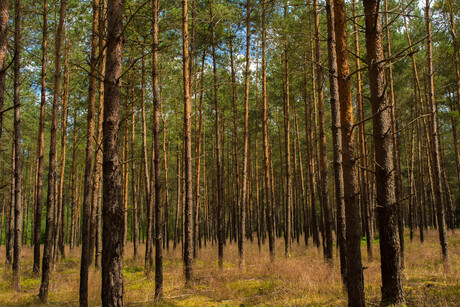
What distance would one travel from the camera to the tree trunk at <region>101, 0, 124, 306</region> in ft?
12.9

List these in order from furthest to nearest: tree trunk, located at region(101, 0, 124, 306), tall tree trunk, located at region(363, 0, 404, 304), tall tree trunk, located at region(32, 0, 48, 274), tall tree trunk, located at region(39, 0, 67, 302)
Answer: tall tree trunk, located at region(32, 0, 48, 274) < tall tree trunk, located at region(39, 0, 67, 302) < tall tree trunk, located at region(363, 0, 404, 304) < tree trunk, located at region(101, 0, 124, 306)

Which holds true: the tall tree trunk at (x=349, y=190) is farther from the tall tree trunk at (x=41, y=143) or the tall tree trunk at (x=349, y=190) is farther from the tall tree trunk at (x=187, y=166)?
the tall tree trunk at (x=41, y=143)

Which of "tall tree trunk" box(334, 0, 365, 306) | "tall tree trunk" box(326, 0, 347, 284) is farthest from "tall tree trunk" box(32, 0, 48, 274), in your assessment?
"tall tree trunk" box(334, 0, 365, 306)

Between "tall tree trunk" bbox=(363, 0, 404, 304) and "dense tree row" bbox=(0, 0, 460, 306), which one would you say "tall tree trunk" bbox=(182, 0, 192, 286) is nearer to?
"dense tree row" bbox=(0, 0, 460, 306)

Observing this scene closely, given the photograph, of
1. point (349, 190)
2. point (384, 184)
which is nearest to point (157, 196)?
point (349, 190)

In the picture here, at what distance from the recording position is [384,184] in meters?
5.64

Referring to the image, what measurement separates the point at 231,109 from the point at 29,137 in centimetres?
1609

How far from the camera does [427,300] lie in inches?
228

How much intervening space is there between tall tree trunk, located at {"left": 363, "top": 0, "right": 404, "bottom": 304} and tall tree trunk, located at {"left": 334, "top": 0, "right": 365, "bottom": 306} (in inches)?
21.6

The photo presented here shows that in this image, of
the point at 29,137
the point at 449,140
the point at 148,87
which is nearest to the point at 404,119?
the point at 449,140

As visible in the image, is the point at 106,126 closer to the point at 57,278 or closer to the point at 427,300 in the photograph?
the point at 427,300

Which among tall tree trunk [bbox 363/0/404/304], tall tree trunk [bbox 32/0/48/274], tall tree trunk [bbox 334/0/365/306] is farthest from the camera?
tall tree trunk [bbox 32/0/48/274]

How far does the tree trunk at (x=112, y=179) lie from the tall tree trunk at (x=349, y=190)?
11.0ft

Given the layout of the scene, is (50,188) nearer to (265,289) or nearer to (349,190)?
(265,289)
